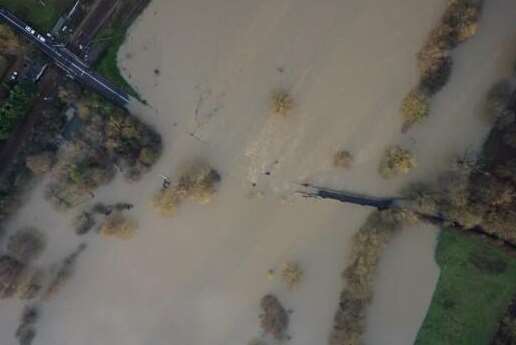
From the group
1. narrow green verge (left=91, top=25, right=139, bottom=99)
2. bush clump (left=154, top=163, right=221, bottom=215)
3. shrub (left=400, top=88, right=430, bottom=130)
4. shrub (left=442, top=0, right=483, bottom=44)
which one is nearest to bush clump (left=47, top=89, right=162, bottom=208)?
narrow green verge (left=91, top=25, right=139, bottom=99)

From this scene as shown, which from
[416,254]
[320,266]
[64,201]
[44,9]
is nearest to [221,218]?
[320,266]

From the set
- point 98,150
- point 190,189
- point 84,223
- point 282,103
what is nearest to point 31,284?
point 84,223

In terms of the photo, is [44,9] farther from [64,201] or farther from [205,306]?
[205,306]

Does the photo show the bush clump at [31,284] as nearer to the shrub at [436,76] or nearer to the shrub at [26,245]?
the shrub at [26,245]

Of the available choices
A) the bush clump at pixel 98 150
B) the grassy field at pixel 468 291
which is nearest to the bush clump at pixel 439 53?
the grassy field at pixel 468 291

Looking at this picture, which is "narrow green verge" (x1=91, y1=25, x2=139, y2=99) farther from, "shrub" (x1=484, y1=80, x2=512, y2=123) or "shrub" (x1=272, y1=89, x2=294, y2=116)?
"shrub" (x1=484, y1=80, x2=512, y2=123)
